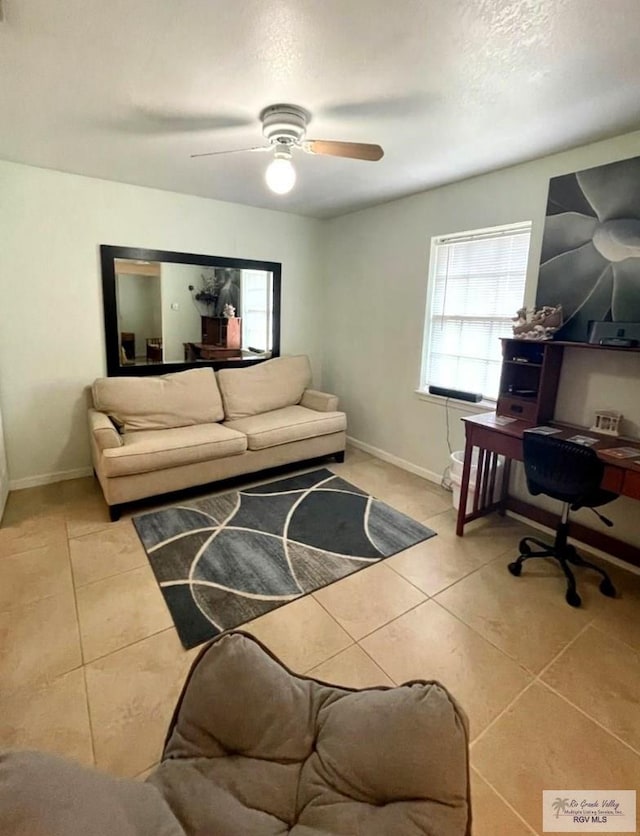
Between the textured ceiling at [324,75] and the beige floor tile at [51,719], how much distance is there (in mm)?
2475

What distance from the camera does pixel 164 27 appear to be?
4.88ft

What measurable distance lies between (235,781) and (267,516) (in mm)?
1999

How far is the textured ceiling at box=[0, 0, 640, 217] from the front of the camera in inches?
55.6

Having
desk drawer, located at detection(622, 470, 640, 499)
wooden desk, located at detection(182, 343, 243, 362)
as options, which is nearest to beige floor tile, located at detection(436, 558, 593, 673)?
desk drawer, located at detection(622, 470, 640, 499)

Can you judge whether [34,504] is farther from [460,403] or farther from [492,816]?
[460,403]

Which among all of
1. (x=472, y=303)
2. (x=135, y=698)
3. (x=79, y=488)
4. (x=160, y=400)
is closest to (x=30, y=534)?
(x=79, y=488)

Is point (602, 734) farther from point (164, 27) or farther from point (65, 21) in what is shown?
point (65, 21)

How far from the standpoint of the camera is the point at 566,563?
2.33 metres

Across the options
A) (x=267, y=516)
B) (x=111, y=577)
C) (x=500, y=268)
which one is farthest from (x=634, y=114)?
(x=111, y=577)

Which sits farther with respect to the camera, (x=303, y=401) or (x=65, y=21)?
(x=303, y=401)

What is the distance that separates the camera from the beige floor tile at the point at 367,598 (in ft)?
6.66

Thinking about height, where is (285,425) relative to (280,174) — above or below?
below

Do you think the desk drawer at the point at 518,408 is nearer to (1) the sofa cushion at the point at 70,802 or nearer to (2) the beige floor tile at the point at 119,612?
(2) the beige floor tile at the point at 119,612

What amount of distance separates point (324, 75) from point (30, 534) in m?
3.06
